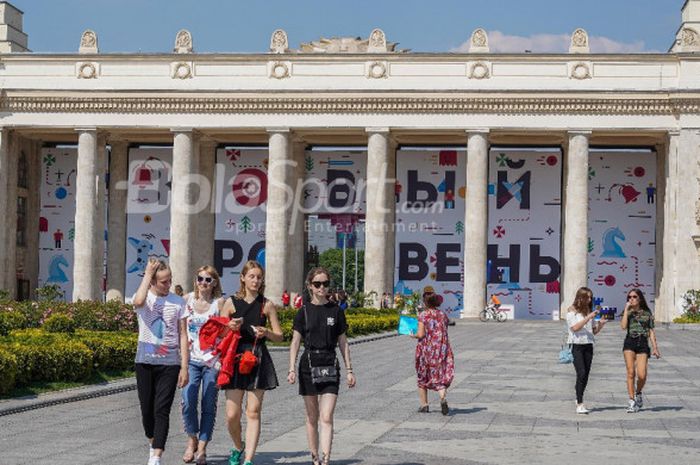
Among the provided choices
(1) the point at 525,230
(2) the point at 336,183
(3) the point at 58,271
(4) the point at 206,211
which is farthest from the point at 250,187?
(1) the point at 525,230

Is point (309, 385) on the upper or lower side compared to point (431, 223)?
lower

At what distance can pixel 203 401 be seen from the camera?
1439 centimetres

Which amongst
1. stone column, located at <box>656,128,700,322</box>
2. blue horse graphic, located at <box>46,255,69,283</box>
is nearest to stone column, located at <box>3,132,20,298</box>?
blue horse graphic, located at <box>46,255,69,283</box>

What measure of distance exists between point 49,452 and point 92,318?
859 inches

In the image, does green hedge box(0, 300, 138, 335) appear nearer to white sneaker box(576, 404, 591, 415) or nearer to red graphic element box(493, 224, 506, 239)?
white sneaker box(576, 404, 591, 415)

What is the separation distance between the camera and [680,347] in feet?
127

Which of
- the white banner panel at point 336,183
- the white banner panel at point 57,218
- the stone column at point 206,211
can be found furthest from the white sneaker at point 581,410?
the white banner panel at point 57,218

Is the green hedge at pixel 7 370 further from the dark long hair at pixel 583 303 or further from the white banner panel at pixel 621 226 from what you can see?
the white banner panel at pixel 621 226

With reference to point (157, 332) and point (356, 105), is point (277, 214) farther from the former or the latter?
point (157, 332)

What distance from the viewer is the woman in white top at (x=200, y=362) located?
14.2 meters

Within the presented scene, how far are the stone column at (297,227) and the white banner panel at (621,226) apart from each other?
14.9m

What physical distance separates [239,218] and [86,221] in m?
8.33

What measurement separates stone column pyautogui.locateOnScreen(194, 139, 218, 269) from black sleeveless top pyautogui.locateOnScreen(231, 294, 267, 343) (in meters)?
52.2

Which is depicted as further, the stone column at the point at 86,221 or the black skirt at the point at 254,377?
the stone column at the point at 86,221
